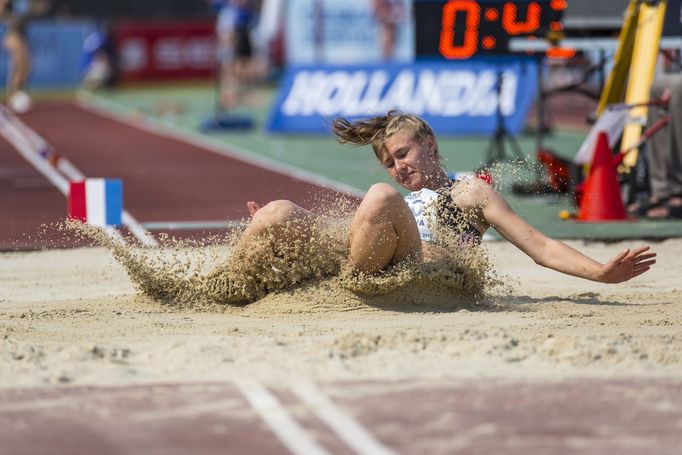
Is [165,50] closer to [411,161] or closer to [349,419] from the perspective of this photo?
[411,161]

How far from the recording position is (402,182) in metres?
6.46

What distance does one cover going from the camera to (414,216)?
640 centimetres

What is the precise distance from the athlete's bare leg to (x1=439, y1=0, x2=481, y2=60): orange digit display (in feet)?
22.4

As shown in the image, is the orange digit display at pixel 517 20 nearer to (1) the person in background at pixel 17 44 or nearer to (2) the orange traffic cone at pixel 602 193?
(2) the orange traffic cone at pixel 602 193

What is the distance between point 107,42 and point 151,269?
975 inches

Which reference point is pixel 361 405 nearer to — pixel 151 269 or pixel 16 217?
pixel 151 269

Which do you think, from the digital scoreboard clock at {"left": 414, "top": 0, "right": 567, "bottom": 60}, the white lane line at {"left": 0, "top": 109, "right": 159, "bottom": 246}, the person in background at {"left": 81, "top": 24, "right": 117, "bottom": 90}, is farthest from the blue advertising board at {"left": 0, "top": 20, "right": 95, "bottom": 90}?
the digital scoreboard clock at {"left": 414, "top": 0, "right": 567, "bottom": 60}

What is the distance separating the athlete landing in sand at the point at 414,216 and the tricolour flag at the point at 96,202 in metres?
2.69

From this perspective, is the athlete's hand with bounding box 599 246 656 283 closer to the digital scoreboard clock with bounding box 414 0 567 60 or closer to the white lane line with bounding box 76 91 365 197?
the white lane line with bounding box 76 91 365 197

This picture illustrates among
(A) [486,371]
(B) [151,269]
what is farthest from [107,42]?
(A) [486,371]

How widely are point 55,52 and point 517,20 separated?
20.3 metres

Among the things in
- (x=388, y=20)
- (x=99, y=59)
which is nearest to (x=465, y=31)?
(x=388, y=20)

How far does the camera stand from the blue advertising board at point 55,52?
31141mm

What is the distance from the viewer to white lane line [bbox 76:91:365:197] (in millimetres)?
13469
